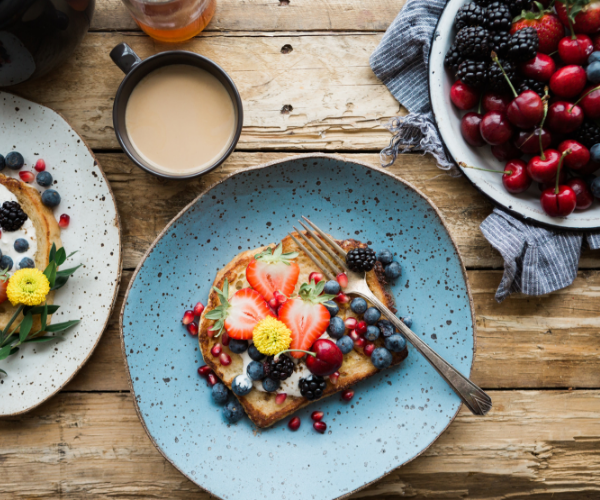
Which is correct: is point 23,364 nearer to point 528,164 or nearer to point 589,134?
point 528,164

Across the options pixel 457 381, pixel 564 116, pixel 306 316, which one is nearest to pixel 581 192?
pixel 564 116

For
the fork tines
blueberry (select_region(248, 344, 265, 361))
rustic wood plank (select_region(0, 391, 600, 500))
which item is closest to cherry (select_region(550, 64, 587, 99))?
the fork tines

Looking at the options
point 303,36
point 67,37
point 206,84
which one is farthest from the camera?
point 303,36

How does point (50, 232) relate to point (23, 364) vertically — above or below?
above

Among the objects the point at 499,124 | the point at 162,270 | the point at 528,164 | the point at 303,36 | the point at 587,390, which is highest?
the point at 303,36

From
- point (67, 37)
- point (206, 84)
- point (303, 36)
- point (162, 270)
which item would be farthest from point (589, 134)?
point (67, 37)

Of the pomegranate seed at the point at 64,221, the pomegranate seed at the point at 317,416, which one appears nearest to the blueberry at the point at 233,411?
the pomegranate seed at the point at 317,416

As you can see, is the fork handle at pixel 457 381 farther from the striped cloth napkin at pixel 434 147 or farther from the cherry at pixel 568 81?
the cherry at pixel 568 81
